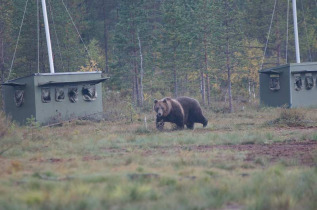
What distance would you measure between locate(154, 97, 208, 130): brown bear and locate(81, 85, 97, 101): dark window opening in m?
6.01

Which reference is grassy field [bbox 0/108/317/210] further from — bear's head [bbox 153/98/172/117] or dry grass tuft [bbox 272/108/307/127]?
dry grass tuft [bbox 272/108/307/127]

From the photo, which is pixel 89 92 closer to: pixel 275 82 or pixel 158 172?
pixel 275 82

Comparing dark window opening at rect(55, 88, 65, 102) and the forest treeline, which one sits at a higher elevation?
the forest treeline

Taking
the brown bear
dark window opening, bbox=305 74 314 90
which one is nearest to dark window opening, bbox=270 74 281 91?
dark window opening, bbox=305 74 314 90

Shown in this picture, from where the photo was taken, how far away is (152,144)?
13.9 metres

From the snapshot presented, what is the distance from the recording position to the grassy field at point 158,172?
743 cm

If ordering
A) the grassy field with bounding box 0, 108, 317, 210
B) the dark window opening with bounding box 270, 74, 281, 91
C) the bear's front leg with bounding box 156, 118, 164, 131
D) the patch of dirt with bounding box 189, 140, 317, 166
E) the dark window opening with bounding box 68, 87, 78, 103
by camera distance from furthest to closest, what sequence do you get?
the dark window opening with bounding box 270, 74, 281, 91, the dark window opening with bounding box 68, 87, 78, 103, the bear's front leg with bounding box 156, 118, 164, 131, the patch of dirt with bounding box 189, 140, 317, 166, the grassy field with bounding box 0, 108, 317, 210

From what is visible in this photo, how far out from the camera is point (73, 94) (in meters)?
23.7

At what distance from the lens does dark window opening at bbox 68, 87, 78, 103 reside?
23578mm

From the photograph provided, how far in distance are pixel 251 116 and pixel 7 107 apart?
11.7 meters

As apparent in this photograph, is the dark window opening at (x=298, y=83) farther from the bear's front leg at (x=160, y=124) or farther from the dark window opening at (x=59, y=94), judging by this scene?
the dark window opening at (x=59, y=94)

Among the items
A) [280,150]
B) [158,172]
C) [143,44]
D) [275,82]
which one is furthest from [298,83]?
[158,172]

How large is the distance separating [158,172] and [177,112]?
9.78 meters

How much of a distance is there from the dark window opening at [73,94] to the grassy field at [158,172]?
7934 mm
